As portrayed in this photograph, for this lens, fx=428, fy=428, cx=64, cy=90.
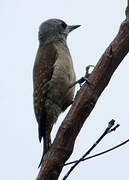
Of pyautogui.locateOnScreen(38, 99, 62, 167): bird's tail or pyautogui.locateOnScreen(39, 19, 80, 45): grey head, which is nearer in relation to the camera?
pyautogui.locateOnScreen(38, 99, 62, 167): bird's tail

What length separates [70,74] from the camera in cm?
570

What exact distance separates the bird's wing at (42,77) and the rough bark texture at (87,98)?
2.17 metres

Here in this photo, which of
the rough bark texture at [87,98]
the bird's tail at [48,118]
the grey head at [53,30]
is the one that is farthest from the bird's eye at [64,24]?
the rough bark texture at [87,98]

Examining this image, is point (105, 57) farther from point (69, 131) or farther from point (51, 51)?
point (51, 51)

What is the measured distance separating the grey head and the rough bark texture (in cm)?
354

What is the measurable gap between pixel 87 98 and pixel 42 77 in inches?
104

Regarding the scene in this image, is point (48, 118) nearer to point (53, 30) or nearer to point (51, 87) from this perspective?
point (51, 87)

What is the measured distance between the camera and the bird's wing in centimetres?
558

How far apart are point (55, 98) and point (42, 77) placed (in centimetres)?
38

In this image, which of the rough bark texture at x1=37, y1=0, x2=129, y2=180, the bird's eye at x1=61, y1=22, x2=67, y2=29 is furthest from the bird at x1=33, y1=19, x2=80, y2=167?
the rough bark texture at x1=37, y1=0, x2=129, y2=180

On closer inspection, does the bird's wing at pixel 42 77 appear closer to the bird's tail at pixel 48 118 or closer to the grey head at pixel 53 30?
the bird's tail at pixel 48 118

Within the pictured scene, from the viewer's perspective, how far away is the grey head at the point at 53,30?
22.6 ft

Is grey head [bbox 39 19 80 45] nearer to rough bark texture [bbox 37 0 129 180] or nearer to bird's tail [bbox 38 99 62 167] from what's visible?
bird's tail [bbox 38 99 62 167]

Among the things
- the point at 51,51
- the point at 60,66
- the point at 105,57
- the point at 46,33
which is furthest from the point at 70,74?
the point at 105,57
